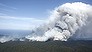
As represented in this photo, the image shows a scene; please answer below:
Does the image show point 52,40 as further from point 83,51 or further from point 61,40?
point 83,51

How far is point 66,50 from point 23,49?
125ft

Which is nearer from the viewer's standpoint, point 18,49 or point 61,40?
point 18,49

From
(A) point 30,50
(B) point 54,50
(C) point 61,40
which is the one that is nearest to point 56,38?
(C) point 61,40

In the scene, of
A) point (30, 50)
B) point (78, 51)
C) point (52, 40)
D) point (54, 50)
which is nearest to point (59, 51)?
point (54, 50)

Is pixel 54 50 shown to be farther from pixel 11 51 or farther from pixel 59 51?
pixel 11 51

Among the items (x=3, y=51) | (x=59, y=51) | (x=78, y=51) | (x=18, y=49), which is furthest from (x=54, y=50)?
(x=3, y=51)

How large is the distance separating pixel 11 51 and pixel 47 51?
31418mm

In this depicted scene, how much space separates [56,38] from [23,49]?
68.8m

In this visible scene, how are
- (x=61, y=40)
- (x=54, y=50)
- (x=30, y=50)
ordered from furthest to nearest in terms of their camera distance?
1. (x=61, y=40)
2. (x=54, y=50)
3. (x=30, y=50)

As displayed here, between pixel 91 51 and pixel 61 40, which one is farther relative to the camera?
pixel 61 40

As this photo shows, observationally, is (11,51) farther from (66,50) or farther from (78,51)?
(78,51)

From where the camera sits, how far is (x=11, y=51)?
12975cm

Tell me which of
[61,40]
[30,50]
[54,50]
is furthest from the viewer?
[61,40]

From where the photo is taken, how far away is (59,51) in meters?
133
